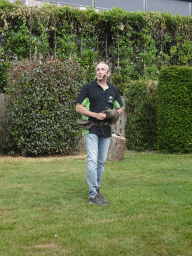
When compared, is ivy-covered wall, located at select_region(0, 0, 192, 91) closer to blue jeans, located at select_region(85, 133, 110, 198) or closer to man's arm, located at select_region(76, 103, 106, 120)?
man's arm, located at select_region(76, 103, 106, 120)

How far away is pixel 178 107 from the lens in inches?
402

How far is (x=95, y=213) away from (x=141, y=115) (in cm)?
698

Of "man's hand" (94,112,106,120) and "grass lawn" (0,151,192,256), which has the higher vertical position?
"man's hand" (94,112,106,120)

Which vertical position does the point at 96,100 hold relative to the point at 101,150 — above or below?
above

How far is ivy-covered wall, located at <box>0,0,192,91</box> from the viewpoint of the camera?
1199 centimetres

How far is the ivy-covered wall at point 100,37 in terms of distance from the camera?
472 inches

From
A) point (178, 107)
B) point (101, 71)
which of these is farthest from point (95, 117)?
point (178, 107)

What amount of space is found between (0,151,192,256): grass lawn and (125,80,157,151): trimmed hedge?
3.49 m

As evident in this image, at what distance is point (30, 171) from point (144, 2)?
434 inches

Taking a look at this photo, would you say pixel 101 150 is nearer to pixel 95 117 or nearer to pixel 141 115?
pixel 95 117

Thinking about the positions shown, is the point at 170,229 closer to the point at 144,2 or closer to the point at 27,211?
the point at 27,211

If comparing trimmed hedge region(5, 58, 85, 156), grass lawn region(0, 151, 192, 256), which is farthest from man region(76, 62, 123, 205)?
trimmed hedge region(5, 58, 85, 156)

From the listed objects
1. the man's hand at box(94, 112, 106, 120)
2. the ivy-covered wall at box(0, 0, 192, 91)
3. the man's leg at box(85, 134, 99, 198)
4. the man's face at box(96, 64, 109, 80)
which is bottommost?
the man's leg at box(85, 134, 99, 198)

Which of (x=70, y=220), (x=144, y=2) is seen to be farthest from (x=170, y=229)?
(x=144, y=2)
